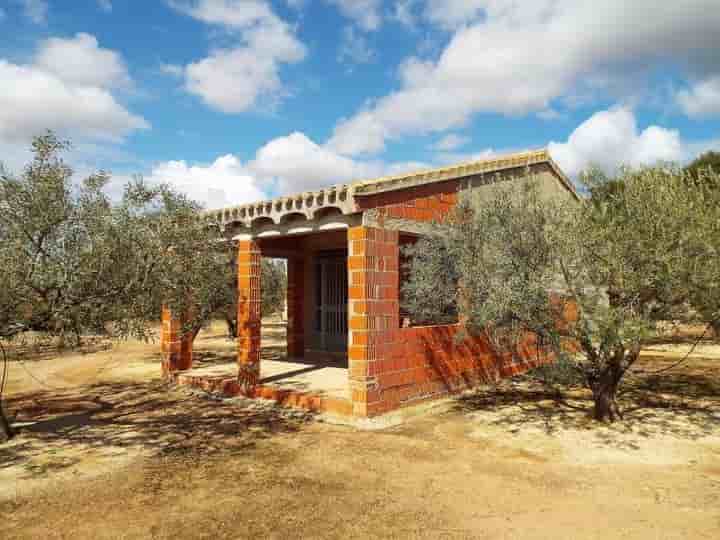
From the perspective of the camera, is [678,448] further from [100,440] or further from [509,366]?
[100,440]

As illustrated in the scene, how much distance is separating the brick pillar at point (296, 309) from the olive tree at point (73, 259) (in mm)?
7934

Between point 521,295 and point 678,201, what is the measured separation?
2633mm

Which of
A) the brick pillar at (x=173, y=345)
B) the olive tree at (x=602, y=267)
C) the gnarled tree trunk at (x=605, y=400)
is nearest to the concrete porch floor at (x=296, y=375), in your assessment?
the brick pillar at (x=173, y=345)

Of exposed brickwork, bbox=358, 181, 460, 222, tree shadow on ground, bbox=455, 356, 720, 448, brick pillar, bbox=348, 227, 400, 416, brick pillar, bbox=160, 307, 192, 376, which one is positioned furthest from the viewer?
brick pillar, bbox=160, 307, 192, 376

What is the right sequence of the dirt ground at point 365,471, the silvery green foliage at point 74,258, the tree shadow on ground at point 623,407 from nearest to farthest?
1. the dirt ground at point 365,471
2. the silvery green foliage at point 74,258
3. the tree shadow on ground at point 623,407

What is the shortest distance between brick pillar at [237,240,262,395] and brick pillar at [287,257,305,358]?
14.5 feet

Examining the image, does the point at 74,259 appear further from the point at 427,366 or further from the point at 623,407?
the point at 623,407

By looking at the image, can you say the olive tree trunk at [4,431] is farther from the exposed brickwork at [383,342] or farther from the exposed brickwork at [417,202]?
the exposed brickwork at [417,202]

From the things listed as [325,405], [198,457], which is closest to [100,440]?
[198,457]

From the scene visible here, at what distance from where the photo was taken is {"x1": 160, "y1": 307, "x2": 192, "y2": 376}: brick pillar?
13.5 meters

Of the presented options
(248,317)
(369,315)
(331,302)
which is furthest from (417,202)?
(331,302)

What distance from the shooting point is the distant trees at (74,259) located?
22.5 feet

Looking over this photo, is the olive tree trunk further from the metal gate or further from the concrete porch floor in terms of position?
the metal gate

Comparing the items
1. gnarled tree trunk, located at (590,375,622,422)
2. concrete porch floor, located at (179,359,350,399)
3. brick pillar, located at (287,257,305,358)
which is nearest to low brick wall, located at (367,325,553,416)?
concrete porch floor, located at (179,359,350,399)
